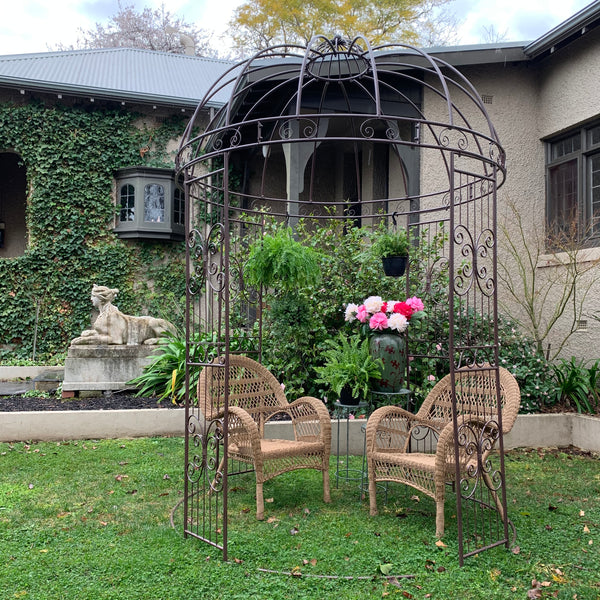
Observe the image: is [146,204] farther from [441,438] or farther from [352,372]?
[441,438]

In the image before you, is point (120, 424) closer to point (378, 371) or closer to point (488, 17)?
point (378, 371)

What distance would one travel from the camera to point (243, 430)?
4141 millimetres

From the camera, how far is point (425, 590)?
2.79 m

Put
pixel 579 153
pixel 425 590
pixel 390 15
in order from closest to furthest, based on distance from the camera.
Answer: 1. pixel 425 590
2. pixel 579 153
3. pixel 390 15

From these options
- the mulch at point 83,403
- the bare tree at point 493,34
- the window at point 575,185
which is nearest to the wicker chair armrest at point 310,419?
the mulch at point 83,403

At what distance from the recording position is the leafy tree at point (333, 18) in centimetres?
1717

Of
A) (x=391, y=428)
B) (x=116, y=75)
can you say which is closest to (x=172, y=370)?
(x=391, y=428)

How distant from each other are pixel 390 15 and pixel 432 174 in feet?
37.8

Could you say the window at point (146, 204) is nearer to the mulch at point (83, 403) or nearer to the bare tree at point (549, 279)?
the mulch at point (83, 403)

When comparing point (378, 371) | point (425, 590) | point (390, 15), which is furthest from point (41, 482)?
point (390, 15)

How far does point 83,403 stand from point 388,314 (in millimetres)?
4007

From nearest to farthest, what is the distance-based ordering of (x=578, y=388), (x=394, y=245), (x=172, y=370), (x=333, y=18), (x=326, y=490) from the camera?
(x=326, y=490) → (x=394, y=245) → (x=578, y=388) → (x=172, y=370) → (x=333, y=18)

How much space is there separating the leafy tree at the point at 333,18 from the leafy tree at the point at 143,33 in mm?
3244

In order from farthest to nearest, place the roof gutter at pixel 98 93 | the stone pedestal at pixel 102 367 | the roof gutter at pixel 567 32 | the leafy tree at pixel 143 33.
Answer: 1. the leafy tree at pixel 143 33
2. the roof gutter at pixel 98 93
3. the stone pedestal at pixel 102 367
4. the roof gutter at pixel 567 32
